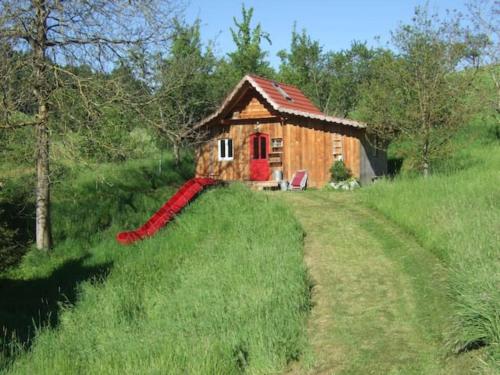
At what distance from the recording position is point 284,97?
2553 cm

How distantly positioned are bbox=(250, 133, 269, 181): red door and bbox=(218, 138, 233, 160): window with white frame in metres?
Result: 1.15

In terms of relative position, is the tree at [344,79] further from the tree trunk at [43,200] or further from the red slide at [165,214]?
the tree trunk at [43,200]

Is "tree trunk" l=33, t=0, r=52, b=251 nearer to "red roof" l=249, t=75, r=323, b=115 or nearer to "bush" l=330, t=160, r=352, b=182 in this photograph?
"red roof" l=249, t=75, r=323, b=115

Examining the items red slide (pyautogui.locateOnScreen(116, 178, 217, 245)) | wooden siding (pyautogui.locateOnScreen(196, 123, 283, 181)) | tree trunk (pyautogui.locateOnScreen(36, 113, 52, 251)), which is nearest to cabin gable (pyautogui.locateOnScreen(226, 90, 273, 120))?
wooden siding (pyautogui.locateOnScreen(196, 123, 283, 181))

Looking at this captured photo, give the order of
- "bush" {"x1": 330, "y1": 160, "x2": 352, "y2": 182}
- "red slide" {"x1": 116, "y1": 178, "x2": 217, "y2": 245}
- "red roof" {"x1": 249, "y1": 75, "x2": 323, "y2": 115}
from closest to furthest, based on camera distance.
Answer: "red slide" {"x1": 116, "y1": 178, "x2": 217, "y2": 245}
"bush" {"x1": 330, "y1": 160, "x2": 352, "y2": 182}
"red roof" {"x1": 249, "y1": 75, "x2": 323, "y2": 115}

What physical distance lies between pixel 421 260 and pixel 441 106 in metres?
11.1

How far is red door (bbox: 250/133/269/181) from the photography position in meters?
24.5

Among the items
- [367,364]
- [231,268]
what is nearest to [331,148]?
[231,268]

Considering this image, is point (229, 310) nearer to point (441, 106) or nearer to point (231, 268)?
point (231, 268)

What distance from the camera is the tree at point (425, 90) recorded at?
19938 millimetres

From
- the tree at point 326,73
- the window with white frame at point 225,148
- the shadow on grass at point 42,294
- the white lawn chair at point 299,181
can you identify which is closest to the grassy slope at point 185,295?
the shadow on grass at point 42,294

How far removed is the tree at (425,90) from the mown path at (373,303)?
24.5 ft

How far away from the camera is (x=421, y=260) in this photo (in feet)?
34.6

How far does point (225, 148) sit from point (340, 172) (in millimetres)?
5826
